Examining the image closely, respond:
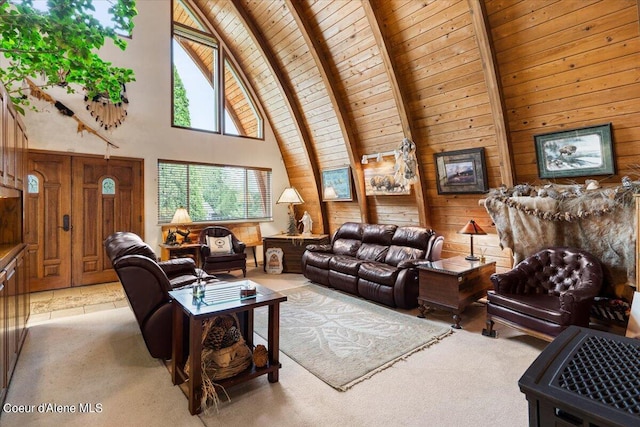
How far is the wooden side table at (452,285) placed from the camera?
3449mm

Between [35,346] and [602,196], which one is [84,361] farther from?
[602,196]

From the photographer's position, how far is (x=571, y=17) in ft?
9.78

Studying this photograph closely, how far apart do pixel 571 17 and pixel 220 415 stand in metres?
4.46

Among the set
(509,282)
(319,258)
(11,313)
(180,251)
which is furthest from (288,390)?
(180,251)

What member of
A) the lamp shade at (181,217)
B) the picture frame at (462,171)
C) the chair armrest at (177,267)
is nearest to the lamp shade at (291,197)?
the lamp shade at (181,217)

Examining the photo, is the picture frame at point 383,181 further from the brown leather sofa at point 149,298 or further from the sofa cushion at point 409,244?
the brown leather sofa at point 149,298

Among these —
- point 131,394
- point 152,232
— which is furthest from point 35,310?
point 131,394

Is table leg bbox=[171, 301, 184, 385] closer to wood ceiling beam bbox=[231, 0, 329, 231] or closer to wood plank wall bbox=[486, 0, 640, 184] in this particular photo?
wood plank wall bbox=[486, 0, 640, 184]

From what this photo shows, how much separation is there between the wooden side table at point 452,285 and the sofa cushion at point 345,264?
1007 mm

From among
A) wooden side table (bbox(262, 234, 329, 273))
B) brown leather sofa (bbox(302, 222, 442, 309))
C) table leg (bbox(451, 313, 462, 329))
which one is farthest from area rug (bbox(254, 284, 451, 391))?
wooden side table (bbox(262, 234, 329, 273))

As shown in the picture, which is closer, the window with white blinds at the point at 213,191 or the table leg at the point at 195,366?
the table leg at the point at 195,366

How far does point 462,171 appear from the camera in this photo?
4.29 m

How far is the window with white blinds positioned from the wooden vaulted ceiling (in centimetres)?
113

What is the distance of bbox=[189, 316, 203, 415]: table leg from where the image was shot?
204 centimetres
